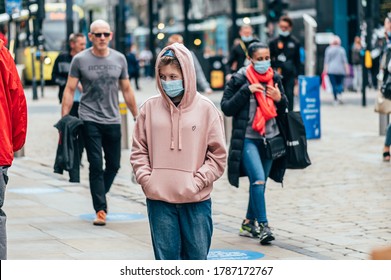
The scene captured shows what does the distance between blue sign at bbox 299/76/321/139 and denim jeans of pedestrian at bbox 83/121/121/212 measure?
→ 8351mm

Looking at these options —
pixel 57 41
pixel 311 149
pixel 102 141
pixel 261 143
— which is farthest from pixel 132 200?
pixel 57 41

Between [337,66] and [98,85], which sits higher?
[98,85]

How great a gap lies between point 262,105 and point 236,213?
215 centimetres

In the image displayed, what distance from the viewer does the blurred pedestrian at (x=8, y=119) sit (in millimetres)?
6586

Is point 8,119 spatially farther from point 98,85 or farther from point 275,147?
point 98,85

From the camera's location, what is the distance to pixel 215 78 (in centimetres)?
3728

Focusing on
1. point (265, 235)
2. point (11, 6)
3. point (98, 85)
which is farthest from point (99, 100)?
point (11, 6)

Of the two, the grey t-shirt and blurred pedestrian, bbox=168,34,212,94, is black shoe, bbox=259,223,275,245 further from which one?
blurred pedestrian, bbox=168,34,212,94

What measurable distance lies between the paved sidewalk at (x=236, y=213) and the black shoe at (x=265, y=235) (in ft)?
0.22

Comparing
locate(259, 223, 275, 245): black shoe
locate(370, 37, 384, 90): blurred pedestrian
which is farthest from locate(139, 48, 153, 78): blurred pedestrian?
locate(259, 223, 275, 245): black shoe

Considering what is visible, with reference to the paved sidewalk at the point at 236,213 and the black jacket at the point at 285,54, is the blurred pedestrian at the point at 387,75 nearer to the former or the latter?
the paved sidewalk at the point at 236,213

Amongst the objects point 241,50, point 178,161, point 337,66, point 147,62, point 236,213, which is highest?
point 178,161

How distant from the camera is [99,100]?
34.6 ft

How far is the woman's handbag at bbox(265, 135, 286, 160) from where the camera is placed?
9445 mm
